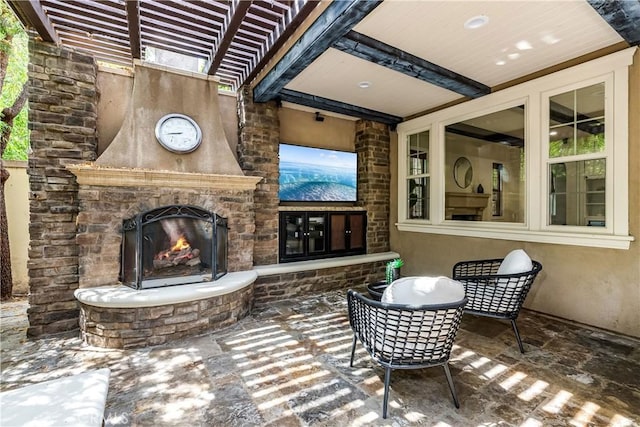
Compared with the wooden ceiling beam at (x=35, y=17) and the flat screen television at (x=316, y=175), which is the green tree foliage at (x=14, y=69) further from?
the flat screen television at (x=316, y=175)

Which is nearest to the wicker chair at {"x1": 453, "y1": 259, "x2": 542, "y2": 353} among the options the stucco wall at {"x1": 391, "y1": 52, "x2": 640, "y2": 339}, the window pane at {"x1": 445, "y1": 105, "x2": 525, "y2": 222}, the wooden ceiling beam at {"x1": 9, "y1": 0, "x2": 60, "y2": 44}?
the stucco wall at {"x1": 391, "y1": 52, "x2": 640, "y2": 339}

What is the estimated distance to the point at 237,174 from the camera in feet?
12.4

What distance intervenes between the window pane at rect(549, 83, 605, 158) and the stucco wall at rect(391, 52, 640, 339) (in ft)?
0.88

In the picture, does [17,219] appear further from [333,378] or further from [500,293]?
[500,293]

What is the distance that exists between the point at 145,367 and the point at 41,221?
189cm

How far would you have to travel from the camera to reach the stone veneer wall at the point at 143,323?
9.19 ft

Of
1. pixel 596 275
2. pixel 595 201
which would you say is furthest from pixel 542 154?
pixel 596 275

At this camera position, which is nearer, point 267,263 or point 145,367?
point 145,367

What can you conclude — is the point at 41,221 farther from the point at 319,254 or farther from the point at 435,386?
the point at 435,386

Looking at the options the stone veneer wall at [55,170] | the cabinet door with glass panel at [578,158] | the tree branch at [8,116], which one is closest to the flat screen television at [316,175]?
the stone veneer wall at [55,170]

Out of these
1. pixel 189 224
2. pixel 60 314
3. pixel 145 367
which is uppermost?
pixel 189 224

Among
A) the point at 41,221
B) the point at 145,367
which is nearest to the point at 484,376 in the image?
the point at 145,367

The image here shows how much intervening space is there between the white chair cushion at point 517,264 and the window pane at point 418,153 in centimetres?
239

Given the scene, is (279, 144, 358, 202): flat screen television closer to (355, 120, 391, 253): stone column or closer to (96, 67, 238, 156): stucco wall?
(355, 120, 391, 253): stone column
